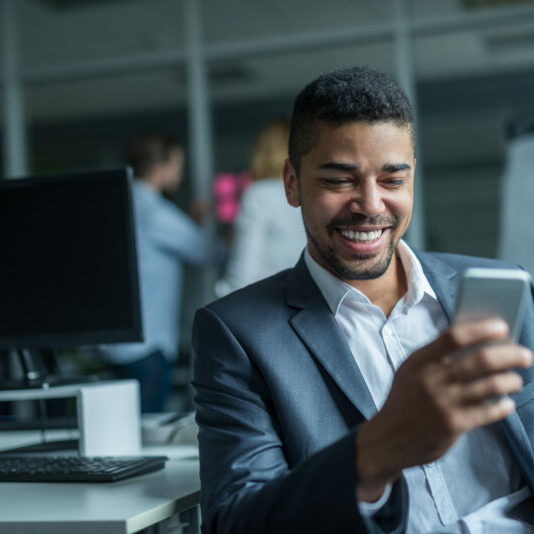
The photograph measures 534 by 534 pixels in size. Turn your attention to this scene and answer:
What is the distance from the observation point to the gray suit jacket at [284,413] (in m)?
1.08

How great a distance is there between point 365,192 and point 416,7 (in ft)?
11.8

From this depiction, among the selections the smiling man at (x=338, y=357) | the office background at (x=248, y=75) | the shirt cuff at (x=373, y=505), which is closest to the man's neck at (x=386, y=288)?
the smiling man at (x=338, y=357)

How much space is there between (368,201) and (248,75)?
386 centimetres

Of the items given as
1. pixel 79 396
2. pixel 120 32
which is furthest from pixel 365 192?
pixel 120 32

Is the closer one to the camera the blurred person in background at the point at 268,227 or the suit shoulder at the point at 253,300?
the suit shoulder at the point at 253,300

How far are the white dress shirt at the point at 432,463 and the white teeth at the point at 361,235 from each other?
0.29 feet

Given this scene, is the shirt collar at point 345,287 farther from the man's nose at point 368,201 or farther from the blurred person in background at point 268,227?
the blurred person in background at point 268,227

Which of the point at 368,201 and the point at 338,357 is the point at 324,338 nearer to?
the point at 338,357

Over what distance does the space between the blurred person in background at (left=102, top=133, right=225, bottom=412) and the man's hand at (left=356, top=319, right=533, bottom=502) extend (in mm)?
2733

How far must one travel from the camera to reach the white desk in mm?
1237

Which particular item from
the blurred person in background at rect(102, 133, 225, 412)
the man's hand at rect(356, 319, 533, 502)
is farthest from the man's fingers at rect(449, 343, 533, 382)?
the blurred person in background at rect(102, 133, 225, 412)

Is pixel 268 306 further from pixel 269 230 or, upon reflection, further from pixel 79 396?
pixel 269 230

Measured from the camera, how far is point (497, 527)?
1.29 metres

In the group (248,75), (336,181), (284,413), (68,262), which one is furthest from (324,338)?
(248,75)
